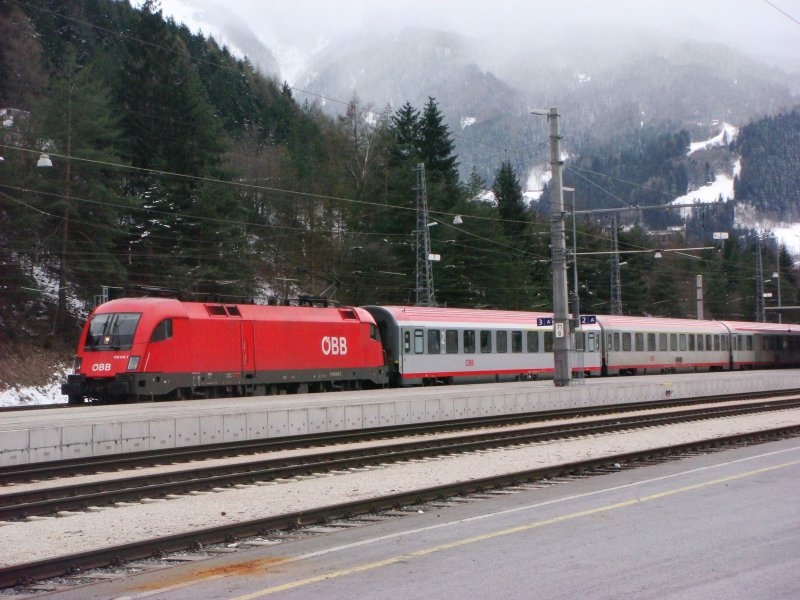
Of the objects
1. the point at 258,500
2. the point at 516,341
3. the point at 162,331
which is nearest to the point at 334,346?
the point at 162,331

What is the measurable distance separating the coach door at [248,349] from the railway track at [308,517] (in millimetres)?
16690

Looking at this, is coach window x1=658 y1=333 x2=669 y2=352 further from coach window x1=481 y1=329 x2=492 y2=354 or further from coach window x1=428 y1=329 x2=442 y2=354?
coach window x1=428 y1=329 x2=442 y2=354

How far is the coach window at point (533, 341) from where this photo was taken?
150 ft

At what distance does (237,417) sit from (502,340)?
2334cm

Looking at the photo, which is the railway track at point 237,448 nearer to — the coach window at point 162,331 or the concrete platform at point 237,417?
the concrete platform at point 237,417

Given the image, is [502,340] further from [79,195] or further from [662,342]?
[79,195]

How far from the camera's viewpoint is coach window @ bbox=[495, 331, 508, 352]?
143 ft

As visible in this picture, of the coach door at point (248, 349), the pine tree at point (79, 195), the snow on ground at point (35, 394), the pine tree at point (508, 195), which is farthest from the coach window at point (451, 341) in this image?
the pine tree at point (508, 195)

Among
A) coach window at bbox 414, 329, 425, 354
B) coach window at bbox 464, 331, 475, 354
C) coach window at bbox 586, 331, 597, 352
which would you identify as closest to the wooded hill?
coach window at bbox 414, 329, 425, 354

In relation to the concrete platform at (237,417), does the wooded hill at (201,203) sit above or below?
above

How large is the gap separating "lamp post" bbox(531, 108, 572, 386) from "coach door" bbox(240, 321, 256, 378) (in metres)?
10.5

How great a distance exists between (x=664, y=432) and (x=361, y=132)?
57953 millimetres

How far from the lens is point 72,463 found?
18172 millimetres

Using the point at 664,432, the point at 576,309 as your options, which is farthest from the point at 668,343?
the point at 664,432
